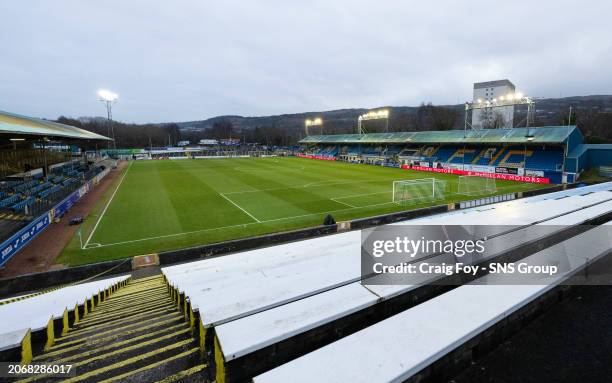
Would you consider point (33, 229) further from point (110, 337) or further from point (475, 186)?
point (475, 186)

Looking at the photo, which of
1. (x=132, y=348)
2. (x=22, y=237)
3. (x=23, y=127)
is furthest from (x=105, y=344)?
(x=23, y=127)

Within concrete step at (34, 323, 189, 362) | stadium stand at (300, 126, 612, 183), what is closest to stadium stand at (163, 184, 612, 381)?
concrete step at (34, 323, 189, 362)

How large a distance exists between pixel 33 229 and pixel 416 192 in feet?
96.0

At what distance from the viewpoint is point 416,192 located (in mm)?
29047

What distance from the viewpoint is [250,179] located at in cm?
4062

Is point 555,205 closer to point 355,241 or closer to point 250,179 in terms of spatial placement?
point 355,241

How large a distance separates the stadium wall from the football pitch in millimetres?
2035

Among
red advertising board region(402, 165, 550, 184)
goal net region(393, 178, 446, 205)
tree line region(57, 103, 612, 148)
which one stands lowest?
goal net region(393, 178, 446, 205)

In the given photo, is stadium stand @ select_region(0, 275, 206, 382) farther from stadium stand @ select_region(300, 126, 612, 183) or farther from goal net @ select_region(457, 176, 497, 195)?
stadium stand @ select_region(300, 126, 612, 183)

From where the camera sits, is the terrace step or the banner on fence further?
the banner on fence

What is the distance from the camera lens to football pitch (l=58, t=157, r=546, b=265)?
17422mm

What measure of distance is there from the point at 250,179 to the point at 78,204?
62.4 ft

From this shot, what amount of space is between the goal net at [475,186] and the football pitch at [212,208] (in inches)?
28.1

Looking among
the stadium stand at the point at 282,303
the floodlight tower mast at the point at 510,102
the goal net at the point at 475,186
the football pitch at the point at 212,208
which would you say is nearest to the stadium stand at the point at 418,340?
the stadium stand at the point at 282,303
